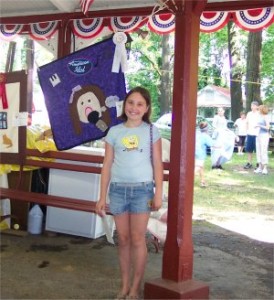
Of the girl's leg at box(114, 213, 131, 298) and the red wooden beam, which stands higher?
the red wooden beam

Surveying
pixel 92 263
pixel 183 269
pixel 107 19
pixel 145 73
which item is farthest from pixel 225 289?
pixel 145 73

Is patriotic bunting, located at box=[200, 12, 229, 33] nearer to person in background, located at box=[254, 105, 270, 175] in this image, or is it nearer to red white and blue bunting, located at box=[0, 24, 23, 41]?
red white and blue bunting, located at box=[0, 24, 23, 41]

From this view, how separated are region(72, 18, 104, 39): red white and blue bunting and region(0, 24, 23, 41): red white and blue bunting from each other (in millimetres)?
982

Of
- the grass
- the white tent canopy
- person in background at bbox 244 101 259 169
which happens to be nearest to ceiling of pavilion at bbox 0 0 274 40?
the grass

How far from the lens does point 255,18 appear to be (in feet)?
18.1

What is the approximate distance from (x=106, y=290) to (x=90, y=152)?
204 cm

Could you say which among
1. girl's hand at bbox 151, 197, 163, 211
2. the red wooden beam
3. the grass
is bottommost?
the grass

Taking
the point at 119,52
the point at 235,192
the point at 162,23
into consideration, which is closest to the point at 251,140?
the point at 235,192

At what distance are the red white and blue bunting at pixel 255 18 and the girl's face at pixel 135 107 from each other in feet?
7.75

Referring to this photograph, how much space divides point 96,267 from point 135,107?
183 centimetres

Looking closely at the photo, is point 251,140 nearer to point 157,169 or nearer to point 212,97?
point 157,169

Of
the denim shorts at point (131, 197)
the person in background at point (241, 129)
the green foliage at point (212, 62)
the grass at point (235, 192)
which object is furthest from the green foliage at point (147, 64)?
the denim shorts at point (131, 197)

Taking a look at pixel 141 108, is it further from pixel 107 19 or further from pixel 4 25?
pixel 4 25

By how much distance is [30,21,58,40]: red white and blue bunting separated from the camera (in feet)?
21.4
